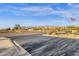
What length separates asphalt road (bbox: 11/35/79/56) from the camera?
1.55m

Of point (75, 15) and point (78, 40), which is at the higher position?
point (75, 15)

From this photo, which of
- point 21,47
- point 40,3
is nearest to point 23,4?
point 40,3

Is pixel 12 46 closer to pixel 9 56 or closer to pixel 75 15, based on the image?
pixel 9 56

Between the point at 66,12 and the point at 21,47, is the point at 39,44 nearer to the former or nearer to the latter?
the point at 21,47

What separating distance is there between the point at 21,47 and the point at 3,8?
335mm

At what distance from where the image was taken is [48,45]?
1570 millimetres

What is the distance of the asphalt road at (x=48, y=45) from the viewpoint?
1.55 metres

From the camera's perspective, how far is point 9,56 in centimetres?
156

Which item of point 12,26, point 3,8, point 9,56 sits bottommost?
point 9,56

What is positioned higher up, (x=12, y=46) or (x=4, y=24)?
(x=4, y=24)

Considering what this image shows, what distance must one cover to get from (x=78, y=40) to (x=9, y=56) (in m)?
0.55

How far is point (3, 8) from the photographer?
5.12ft

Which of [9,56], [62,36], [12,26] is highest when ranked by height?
[12,26]

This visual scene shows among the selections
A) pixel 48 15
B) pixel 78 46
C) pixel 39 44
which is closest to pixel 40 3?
pixel 48 15
